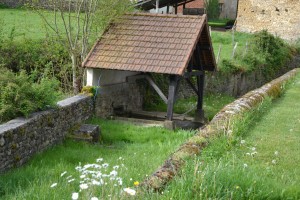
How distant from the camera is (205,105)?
19.7 metres

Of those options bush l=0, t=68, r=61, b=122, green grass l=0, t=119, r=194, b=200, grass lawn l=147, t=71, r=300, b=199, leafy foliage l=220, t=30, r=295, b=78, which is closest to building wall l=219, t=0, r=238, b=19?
leafy foliage l=220, t=30, r=295, b=78

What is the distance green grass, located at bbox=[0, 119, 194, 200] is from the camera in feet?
22.4

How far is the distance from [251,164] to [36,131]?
14.9 feet

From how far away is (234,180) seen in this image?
5.63 meters

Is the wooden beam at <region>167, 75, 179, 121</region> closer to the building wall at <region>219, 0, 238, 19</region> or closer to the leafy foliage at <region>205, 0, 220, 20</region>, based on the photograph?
the leafy foliage at <region>205, 0, 220, 20</region>

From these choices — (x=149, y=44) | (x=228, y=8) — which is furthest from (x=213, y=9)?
(x=149, y=44)

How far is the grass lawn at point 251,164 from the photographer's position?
17.7 feet

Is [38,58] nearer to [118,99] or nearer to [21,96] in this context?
[118,99]

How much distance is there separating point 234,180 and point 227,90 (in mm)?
17457

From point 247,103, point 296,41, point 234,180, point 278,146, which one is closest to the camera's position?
point 234,180

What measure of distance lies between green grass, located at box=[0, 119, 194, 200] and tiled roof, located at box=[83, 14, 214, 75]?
5.87ft

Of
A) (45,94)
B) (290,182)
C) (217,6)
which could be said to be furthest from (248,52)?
(217,6)

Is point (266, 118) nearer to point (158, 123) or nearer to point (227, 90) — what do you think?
point (158, 123)

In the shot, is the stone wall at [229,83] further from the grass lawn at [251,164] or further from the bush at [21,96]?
the bush at [21,96]
